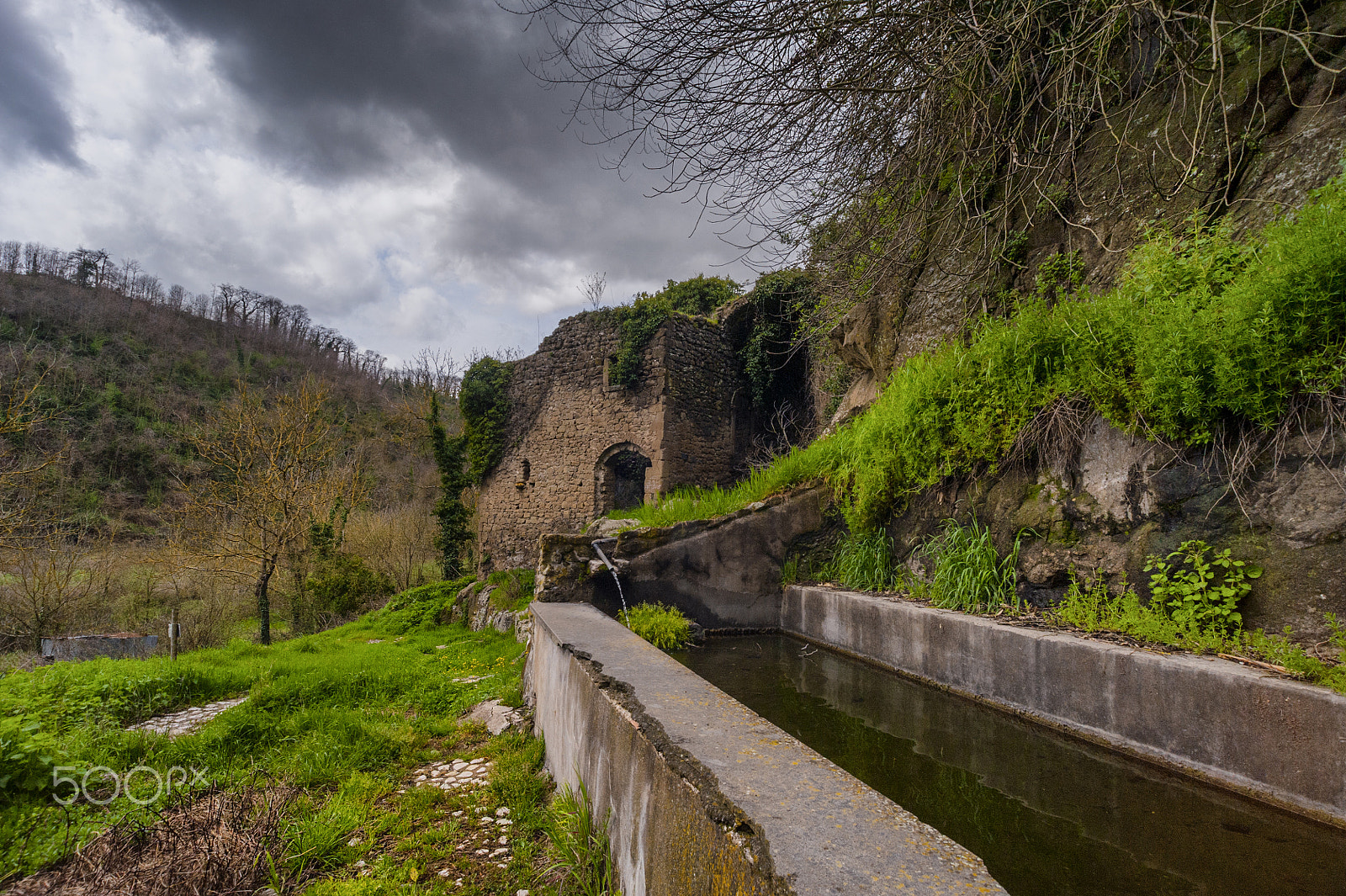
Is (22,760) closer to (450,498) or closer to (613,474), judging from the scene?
(613,474)

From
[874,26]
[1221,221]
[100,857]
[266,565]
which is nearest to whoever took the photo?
[100,857]

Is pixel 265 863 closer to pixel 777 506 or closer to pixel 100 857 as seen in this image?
pixel 100 857

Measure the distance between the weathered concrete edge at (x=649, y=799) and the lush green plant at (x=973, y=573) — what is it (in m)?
3.11

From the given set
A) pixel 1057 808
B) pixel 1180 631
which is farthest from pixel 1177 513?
pixel 1057 808

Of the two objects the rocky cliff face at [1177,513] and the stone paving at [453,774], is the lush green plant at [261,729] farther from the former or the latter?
the rocky cliff face at [1177,513]

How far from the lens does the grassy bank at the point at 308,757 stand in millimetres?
2260

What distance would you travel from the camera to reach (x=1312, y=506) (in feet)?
9.02

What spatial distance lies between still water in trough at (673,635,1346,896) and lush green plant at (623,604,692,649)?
4.95ft

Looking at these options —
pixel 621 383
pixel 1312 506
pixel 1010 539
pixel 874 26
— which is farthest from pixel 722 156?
pixel 621 383

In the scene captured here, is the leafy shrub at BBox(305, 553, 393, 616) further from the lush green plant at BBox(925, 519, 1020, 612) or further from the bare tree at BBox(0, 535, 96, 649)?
the lush green plant at BBox(925, 519, 1020, 612)

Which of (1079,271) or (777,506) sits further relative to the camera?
(777,506)

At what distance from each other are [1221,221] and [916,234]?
92.8 inches

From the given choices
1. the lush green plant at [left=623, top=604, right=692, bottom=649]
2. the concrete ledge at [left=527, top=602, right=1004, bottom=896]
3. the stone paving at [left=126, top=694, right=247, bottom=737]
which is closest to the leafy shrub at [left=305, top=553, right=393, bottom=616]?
the stone paving at [left=126, top=694, right=247, bottom=737]

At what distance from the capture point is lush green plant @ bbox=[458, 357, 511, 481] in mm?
15406
